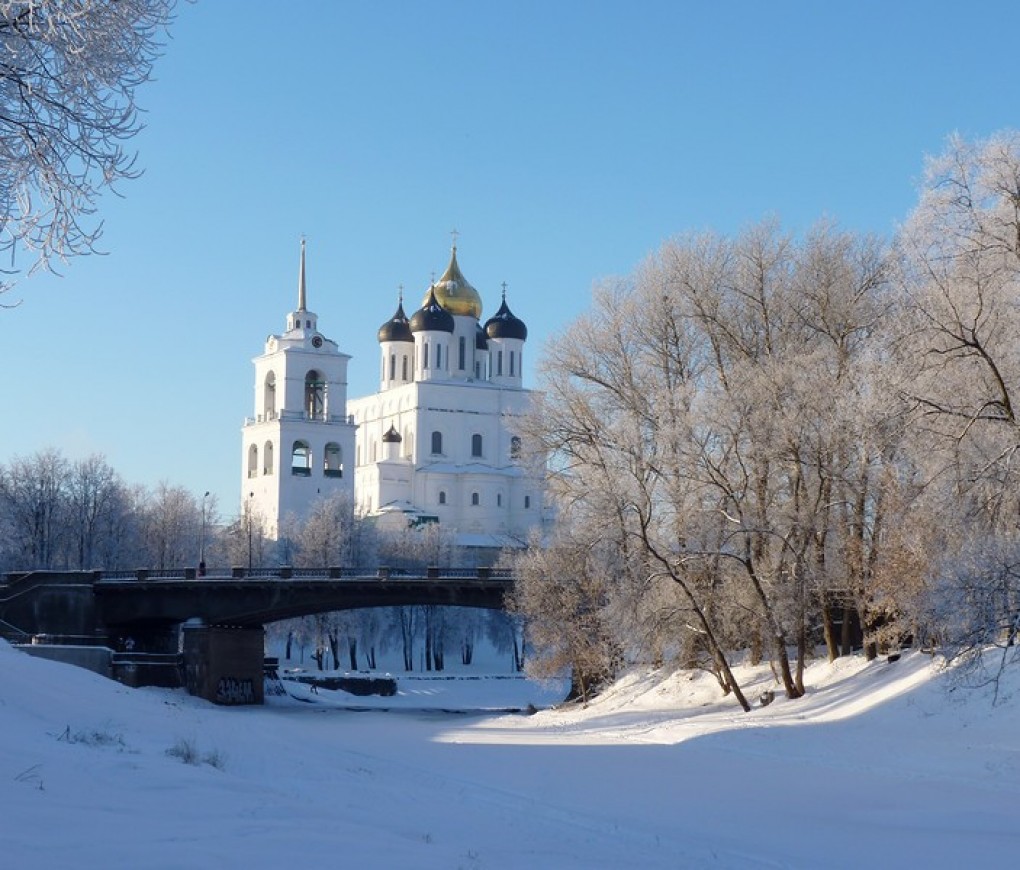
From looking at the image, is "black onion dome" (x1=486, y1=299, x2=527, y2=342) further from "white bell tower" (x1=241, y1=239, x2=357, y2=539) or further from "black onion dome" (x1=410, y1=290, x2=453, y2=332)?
"white bell tower" (x1=241, y1=239, x2=357, y2=539)

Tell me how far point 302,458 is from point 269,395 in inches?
218

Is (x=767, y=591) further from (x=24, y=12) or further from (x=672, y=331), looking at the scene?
(x=24, y=12)

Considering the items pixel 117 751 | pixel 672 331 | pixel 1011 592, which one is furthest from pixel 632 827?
pixel 672 331

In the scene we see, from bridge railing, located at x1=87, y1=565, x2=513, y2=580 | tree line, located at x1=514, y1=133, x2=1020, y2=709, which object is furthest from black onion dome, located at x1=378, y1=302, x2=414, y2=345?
tree line, located at x1=514, y1=133, x2=1020, y2=709

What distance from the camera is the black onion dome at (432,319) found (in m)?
119

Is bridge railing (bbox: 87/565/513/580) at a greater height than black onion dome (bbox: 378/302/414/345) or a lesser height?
lesser

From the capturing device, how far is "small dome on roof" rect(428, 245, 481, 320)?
402 ft

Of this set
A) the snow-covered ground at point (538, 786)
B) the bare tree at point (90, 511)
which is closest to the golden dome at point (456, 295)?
the bare tree at point (90, 511)

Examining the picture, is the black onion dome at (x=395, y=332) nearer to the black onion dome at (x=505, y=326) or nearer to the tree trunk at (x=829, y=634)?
the black onion dome at (x=505, y=326)

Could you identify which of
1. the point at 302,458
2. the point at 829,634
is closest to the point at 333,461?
the point at 302,458

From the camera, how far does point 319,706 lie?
5709 centimetres

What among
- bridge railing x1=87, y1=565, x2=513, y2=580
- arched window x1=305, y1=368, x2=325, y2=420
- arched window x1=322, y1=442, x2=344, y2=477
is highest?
arched window x1=305, y1=368, x2=325, y2=420

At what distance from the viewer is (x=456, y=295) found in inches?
4830

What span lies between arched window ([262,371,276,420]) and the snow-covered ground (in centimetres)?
7318
